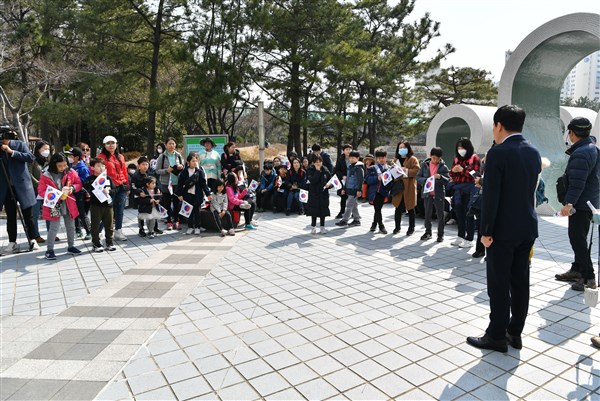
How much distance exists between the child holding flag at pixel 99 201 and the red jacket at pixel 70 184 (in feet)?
0.55

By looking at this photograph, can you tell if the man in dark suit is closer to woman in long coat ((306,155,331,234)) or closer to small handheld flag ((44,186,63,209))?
woman in long coat ((306,155,331,234))

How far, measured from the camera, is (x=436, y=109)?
25719 millimetres

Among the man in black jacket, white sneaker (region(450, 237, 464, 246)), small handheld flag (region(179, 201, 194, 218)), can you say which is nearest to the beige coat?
white sneaker (region(450, 237, 464, 246))

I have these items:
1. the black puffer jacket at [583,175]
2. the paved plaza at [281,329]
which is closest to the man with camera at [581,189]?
the black puffer jacket at [583,175]

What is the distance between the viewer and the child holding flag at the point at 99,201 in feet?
21.7

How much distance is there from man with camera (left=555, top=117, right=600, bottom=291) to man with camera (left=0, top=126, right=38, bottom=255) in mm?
7745

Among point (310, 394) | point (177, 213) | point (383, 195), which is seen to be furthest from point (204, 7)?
point (310, 394)

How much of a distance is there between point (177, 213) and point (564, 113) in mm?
15458

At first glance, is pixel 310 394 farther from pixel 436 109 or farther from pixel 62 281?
pixel 436 109

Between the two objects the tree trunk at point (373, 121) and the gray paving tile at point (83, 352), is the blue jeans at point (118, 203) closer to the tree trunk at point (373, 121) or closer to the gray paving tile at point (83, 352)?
the gray paving tile at point (83, 352)

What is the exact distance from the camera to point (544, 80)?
11.0 metres

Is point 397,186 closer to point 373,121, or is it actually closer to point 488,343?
point 488,343

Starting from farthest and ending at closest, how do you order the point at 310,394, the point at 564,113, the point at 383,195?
the point at 564,113, the point at 383,195, the point at 310,394

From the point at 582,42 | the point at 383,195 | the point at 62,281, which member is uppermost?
the point at 582,42
